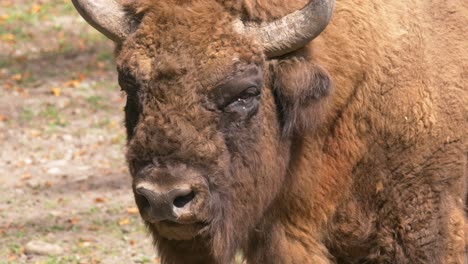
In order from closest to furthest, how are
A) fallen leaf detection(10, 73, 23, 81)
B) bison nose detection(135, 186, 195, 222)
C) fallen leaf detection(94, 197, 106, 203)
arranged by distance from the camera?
bison nose detection(135, 186, 195, 222)
fallen leaf detection(94, 197, 106, 203)
fallen leaf detection(10, 73, 23, 81)

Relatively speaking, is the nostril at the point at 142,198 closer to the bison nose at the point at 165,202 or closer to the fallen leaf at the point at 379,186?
the bison nose at the point at 165,202

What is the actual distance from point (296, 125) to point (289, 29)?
57 centimetres

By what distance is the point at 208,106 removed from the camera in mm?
5527

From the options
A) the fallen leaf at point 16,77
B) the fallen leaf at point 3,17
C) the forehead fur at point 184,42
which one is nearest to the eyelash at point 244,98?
the forehead fur at point 184,42

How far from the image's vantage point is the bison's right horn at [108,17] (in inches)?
235

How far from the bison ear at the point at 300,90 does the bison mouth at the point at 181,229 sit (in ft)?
2.68

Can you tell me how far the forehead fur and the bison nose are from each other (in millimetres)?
645

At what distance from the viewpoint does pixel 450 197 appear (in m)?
6.29

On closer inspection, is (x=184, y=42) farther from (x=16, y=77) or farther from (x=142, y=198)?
(x=16, y=77)

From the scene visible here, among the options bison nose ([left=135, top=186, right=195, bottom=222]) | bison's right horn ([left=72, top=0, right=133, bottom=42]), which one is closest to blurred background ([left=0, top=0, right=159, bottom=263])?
bison's right horn ([left=72, top=0, right=133, bottom=42])

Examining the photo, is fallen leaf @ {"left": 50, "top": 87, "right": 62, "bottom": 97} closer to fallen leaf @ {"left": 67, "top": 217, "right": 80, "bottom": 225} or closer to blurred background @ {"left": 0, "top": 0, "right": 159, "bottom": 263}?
blurred background @ {"left": 0, "top": 0, "right": 159, "bottom": 263}

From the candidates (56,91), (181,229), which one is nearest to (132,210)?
(56,91)

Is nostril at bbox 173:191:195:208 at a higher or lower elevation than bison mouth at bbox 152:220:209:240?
higher

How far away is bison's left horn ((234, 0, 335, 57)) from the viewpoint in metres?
5.72
